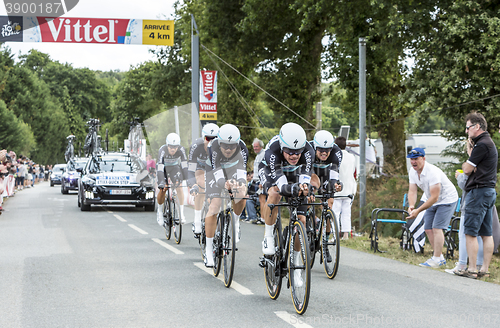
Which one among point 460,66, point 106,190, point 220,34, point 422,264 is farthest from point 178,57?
point 422,264

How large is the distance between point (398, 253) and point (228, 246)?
4.06 metres

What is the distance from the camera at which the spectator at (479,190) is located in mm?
8117

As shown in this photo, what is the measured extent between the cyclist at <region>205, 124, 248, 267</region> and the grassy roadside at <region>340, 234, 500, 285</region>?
10.4ft

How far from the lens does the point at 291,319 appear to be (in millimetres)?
5828

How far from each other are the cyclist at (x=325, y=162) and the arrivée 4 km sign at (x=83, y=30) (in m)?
15.2

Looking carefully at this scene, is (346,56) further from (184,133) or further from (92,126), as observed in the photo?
(184,133)

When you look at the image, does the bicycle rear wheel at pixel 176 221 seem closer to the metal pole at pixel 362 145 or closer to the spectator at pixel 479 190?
the metal pole at pixel 362 145

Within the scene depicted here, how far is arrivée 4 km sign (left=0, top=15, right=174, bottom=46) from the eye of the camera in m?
22.0

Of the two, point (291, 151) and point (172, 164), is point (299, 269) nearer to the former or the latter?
point (291, 151)

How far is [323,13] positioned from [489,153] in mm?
12879

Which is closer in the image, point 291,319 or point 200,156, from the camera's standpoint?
point 291,319

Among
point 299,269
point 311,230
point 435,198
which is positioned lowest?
point 299,269

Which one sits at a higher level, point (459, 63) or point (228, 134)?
point (459, 63)

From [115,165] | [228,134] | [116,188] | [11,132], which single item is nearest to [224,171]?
[228,134]
